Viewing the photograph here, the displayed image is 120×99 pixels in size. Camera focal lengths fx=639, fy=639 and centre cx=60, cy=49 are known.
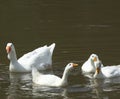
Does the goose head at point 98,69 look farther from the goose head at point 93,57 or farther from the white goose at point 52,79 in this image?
the white goose at point 52,79

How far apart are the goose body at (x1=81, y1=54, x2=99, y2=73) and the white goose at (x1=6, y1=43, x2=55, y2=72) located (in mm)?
1299

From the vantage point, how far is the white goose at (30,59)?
22.2 meters

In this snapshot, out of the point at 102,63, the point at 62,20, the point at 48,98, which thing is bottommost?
the point at 48,98

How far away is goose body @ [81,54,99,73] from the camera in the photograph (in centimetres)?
2175

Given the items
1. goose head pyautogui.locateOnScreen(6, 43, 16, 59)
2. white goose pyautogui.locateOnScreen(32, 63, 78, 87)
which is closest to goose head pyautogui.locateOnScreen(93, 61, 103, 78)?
white goose pyautogui.locateOnScreen(32, 63, 78, 87)

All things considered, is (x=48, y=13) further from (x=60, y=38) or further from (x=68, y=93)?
(x=68, y=93)

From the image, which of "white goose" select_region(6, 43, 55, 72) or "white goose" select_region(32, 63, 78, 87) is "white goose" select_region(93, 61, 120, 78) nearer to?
"white goose" select_region(32, 63, 78, 87)

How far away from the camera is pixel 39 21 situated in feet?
99.7

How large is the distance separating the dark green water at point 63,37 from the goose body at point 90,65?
0.26m

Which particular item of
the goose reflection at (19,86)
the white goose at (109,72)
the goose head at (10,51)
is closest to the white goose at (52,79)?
the goose reflection at (19,86)

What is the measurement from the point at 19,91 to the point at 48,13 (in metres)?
13.3

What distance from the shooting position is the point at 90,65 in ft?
71.7

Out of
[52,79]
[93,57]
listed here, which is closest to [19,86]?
[52,79]

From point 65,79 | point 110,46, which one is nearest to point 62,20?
point 110,46
